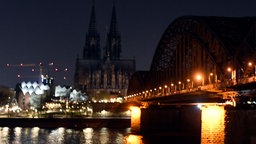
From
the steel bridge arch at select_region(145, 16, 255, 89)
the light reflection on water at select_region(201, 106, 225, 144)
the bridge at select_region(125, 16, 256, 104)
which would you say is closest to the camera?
the light reflection on water at select_region(201, 106, 225, 144)

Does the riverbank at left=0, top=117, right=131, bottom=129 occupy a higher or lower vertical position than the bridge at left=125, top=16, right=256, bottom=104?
lower

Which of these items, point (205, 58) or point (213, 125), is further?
point (205, 58)

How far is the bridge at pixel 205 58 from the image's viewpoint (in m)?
51.6

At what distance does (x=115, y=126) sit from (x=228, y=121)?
251 feet

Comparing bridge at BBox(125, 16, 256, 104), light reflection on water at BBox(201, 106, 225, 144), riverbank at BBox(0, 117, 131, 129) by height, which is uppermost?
bridge at BBox(125, 16, 256, 104)

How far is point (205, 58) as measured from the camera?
6712 centimetres

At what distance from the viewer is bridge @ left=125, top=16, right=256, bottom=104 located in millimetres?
51594

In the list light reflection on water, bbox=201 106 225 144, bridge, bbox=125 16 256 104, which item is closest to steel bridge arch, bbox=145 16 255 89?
bridge, bbox=125 16 256 104

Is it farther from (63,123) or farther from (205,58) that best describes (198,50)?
(63,123)

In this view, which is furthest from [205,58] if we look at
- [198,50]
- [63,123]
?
[63,123]

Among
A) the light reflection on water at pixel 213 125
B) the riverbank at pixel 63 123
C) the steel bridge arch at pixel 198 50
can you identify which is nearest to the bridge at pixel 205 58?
the steel bridge arch at pixel 198 50

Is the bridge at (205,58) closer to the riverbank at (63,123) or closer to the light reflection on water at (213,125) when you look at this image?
the light reflection on water at (213,125)

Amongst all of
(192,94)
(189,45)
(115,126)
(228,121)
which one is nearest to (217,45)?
(192,94)

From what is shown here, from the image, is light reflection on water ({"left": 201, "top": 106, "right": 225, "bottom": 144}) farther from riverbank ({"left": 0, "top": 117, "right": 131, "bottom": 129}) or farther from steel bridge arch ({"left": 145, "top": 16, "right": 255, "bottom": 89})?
riverbank ({"left": 0, "top": 117, "right": 131, "bottom": 129})
